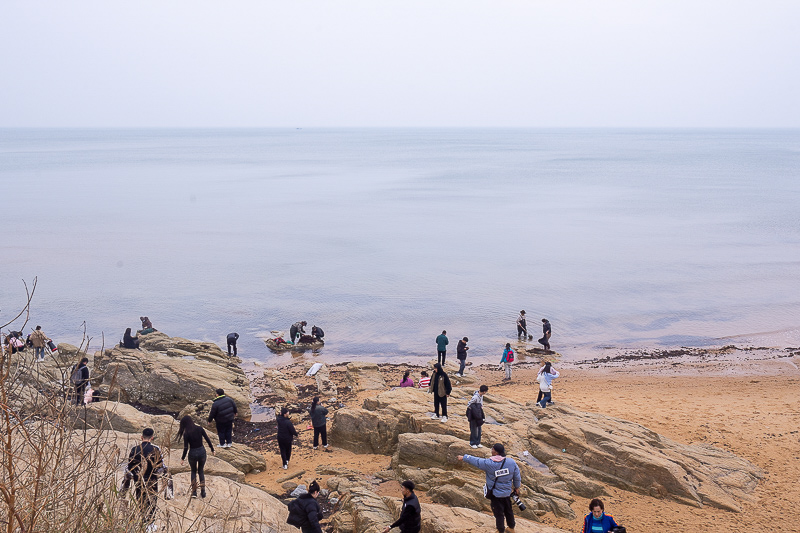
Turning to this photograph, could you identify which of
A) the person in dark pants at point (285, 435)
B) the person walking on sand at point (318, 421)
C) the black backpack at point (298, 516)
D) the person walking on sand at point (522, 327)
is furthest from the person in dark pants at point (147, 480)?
the person walking on sand at point (522, 327)

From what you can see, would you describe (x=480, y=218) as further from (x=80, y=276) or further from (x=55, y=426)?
(x=55, y=426)

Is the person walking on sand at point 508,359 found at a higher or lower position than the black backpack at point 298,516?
lower

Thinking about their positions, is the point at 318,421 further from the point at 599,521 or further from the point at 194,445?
the point at 599,521

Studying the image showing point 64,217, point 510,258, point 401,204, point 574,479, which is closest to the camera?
point 574,479

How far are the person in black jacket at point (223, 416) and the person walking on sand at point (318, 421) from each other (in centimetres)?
194

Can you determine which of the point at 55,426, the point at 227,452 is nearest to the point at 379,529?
the point at 227,452

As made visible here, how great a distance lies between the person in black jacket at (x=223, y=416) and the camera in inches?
542

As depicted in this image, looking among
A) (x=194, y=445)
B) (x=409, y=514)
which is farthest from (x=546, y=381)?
(x=194, y=445)

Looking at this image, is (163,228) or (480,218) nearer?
(163,228)

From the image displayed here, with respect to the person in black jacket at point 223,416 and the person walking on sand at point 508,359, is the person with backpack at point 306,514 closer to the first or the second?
the person in black jacket at point 223,416

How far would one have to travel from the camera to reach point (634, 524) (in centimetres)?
1081

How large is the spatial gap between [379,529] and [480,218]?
5939cm

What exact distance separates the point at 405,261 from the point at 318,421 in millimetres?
32491

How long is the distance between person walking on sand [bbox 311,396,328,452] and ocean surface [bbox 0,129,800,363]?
220 inches
